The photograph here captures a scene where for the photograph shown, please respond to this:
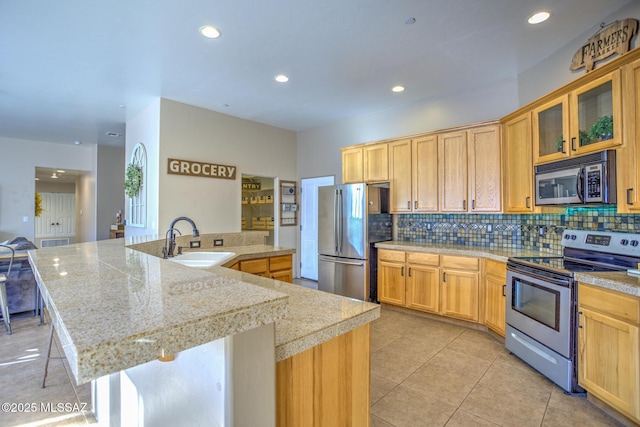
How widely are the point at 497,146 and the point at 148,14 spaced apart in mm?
3626

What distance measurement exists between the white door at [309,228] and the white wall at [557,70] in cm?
331

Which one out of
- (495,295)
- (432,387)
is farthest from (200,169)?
(495,295)

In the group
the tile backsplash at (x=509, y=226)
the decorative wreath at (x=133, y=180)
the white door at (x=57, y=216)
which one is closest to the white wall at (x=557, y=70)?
the tile backsplash at (x=509, y=226)

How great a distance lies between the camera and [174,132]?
14.5 feet

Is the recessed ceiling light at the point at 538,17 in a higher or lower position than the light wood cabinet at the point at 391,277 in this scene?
higher

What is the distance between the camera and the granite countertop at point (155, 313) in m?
0.52

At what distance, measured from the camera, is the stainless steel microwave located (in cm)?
224

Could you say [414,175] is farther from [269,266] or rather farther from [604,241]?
[269,266]

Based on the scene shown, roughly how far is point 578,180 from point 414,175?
1893mm

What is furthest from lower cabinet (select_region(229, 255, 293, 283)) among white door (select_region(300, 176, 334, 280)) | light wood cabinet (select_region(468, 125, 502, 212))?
white door (select_region(300, 176, 334, 280))

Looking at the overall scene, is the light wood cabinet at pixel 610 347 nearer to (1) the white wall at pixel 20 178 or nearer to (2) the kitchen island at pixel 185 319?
(2) the kitchen island at pixel 185 319

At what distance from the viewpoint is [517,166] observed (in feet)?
10.7

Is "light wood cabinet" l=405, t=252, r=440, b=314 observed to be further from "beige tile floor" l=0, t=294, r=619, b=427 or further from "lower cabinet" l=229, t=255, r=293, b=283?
"lower cabinet" l=229, t=255, r=293, b=283

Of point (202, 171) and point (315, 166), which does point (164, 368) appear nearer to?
point (202, 171)
